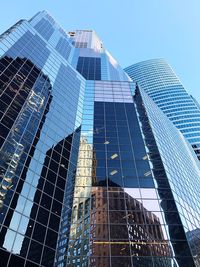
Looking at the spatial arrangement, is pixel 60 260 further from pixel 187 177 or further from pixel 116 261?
pixel 187 177

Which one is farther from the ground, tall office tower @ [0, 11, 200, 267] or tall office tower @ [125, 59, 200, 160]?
tall office tower @ [125, 59, 200, 160]

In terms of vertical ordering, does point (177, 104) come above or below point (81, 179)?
above

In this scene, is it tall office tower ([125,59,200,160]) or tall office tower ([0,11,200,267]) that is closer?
tall office tower ([0,11,200,267])

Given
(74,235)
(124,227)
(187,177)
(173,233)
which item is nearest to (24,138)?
(74,235)

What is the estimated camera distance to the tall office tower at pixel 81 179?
89.5 feet

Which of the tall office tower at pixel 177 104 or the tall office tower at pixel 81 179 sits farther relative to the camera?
the tall office tower at pixel 177 104

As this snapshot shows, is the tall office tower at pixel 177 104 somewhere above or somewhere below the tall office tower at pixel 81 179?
above

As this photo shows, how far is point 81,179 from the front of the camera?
3584 cm

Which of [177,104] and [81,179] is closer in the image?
[81,179]

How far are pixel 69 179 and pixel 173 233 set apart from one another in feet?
43.9

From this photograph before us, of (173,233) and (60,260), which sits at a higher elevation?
(173,233)

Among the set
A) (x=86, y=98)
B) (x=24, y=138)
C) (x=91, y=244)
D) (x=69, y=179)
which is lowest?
(x=91, y=244)

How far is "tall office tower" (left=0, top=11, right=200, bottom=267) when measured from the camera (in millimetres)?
27281

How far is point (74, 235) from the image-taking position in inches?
1158
